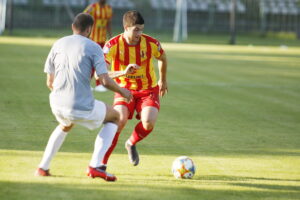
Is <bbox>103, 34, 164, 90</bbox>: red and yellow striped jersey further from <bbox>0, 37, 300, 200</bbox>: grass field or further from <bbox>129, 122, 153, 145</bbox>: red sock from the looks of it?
<bbox>0, 37, 300, 200</bbox>: grass field

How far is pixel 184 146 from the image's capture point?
898 cm

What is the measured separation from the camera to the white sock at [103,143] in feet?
21.6

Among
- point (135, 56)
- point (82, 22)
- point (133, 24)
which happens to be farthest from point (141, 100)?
point (82, 22)


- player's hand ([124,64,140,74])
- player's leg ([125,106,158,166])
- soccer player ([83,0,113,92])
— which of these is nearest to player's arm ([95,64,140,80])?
player's hand ([124,64,140,74])

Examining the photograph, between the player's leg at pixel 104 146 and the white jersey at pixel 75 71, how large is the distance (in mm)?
362

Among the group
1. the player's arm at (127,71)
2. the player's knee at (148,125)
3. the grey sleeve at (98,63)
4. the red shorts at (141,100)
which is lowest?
the player's knee at (148,125)

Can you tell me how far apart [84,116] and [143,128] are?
143 cm

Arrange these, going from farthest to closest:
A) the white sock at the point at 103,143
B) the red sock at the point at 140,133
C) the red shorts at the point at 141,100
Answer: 1. the red shorts at the point at 141,100
2. the red sock at the point at 140,133
3. the white sock at the point at 103,143

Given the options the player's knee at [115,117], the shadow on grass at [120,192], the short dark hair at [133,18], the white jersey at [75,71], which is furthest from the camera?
the short dark hair at [133,18]

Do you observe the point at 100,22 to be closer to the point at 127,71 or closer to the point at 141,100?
the point at 141,100

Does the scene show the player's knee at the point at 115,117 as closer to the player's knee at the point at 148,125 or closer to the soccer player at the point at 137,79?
the soccer player at the point at 137,79

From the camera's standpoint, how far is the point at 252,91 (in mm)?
16266

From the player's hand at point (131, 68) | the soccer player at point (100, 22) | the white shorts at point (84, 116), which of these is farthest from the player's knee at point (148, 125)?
the soccer player at point (100, 22)

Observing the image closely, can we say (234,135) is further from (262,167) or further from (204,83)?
(204,83)
